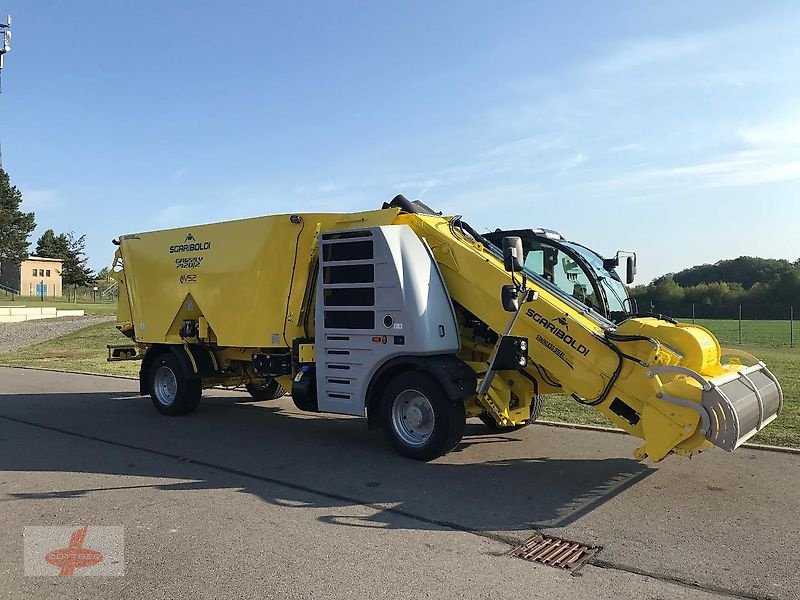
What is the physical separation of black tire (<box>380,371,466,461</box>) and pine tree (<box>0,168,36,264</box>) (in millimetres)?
54871

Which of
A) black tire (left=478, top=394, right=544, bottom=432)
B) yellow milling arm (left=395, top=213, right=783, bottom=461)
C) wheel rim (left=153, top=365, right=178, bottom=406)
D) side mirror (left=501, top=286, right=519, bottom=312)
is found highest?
side mirror (left=501, top=286, right=519, bottom=312)

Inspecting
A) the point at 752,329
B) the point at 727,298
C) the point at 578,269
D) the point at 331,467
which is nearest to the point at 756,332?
the point at 752,329

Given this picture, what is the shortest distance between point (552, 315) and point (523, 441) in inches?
86.9

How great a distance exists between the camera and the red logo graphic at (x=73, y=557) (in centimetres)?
462

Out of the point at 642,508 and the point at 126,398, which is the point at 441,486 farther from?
the point at 126,398

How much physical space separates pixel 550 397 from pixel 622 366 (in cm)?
586

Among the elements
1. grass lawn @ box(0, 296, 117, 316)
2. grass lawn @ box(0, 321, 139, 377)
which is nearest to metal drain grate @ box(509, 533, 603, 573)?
grass lawn @ box(0, 321, 139, 377)

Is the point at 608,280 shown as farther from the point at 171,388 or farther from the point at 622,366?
the point at 171,388

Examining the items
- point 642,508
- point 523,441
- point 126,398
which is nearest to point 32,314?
point 126,398

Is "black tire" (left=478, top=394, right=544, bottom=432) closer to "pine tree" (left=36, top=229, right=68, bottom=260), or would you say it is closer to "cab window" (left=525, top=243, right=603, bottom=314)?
"cab window" (left=525, top=243, right=603, bottom=314)

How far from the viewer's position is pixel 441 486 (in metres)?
6.53

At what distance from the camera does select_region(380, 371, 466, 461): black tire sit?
23.9 feet

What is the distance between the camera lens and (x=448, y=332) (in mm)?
7727

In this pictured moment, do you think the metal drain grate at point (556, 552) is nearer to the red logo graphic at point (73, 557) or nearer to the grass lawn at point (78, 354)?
the red logo graphic at point (73, 557)
